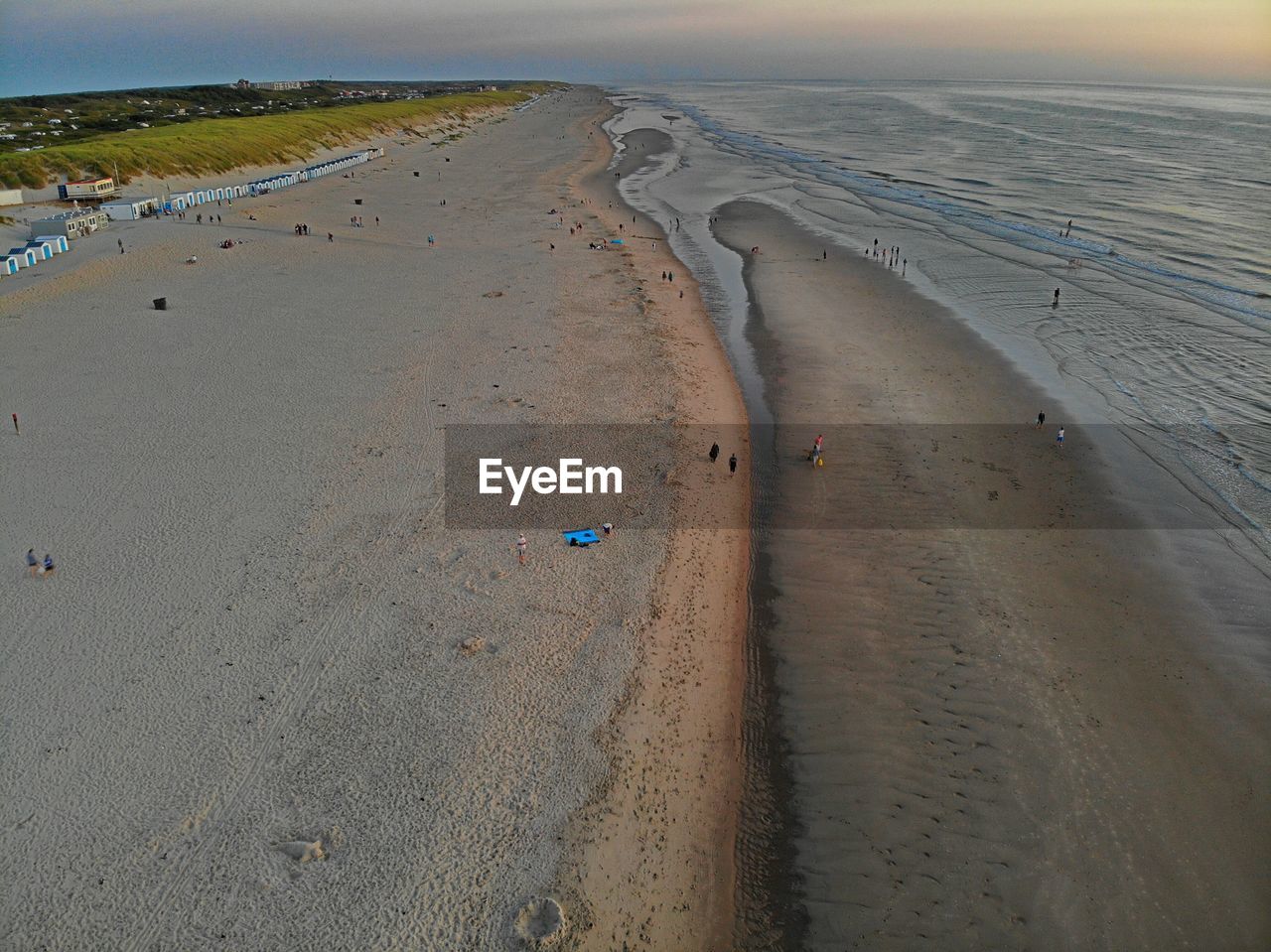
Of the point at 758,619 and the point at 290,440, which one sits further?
the point at 290,440

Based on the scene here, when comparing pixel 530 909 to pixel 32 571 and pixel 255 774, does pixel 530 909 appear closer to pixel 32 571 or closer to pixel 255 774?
pixel 255 774

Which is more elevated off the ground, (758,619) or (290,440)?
(290,440)

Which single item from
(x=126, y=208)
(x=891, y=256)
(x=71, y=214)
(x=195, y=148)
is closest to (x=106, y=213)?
(x=126, y=208)

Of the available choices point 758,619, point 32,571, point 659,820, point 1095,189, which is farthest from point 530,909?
point 1095,189

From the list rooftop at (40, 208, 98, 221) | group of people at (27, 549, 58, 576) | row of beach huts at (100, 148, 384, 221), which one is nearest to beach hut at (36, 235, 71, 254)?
rooftop at (40, 208, 98, 221)

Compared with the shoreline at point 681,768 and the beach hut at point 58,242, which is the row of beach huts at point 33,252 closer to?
the beach hut at point 58,242

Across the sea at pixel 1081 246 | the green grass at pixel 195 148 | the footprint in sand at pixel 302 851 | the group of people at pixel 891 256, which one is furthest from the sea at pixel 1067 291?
the green grass at pixel 195 148

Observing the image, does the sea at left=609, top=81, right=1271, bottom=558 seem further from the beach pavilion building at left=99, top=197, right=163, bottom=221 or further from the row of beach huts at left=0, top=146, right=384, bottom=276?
the beach pavilion building at left=99, top=197, right=163, bottom=221
